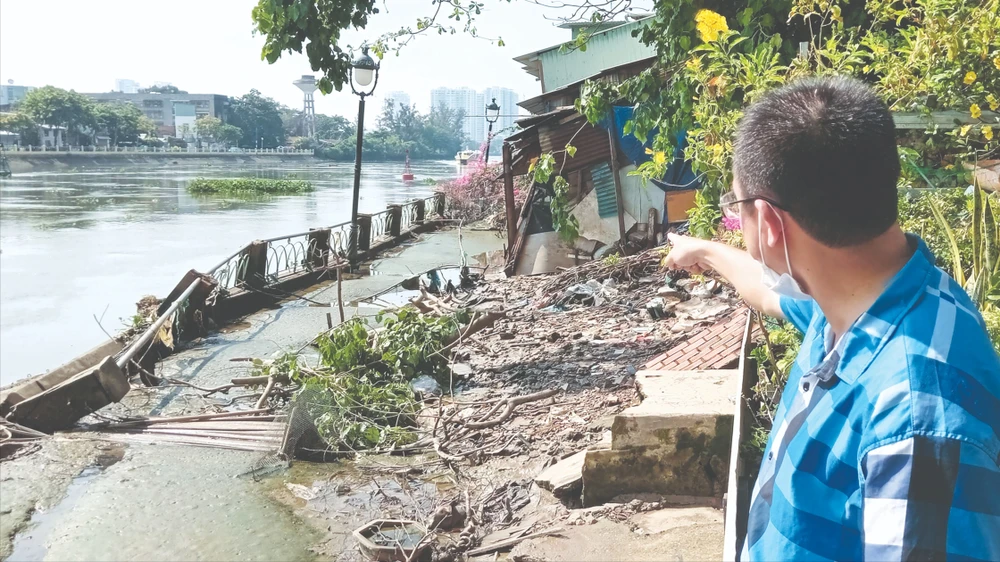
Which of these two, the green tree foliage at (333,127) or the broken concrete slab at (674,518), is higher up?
the green tree foliage at (333,127)

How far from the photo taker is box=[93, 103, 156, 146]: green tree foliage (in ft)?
269

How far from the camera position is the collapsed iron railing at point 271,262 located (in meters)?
9.59

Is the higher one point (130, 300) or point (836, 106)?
point (836, 106)

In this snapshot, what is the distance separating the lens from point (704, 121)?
14.5 ft

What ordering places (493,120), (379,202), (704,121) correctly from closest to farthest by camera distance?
1. (704,121)
2. (493,120)
3. (379,202)

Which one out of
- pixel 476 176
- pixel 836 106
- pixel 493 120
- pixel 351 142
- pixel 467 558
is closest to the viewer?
pixel 836 106

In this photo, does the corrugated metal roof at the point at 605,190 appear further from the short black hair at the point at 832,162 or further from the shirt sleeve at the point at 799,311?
the short black hair at the point at 832,162

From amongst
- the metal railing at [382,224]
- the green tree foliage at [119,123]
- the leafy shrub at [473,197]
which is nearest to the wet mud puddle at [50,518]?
the metal railing at [382,224]

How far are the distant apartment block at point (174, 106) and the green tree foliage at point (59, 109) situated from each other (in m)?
29.2

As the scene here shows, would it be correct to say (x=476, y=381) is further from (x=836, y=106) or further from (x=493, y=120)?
(x=493, y=120)

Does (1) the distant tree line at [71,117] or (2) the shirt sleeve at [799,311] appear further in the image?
(1) the distant tree line at [71,117]

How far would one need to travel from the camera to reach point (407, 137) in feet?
411

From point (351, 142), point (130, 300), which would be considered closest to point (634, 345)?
point (130, 300)

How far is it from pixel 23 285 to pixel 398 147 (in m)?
105
